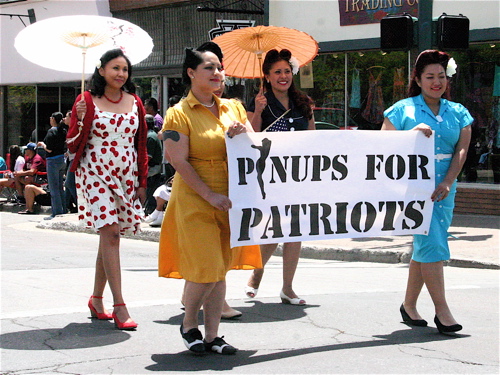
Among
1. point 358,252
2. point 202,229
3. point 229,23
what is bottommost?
point 358,252

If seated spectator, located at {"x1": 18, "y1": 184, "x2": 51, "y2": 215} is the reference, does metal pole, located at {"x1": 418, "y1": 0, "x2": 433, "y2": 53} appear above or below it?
above

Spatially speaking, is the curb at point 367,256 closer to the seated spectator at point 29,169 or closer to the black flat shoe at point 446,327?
the black flat shoe at point 446,327

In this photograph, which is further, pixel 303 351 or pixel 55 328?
pixel 55 328

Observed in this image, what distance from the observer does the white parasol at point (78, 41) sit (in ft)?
20.7

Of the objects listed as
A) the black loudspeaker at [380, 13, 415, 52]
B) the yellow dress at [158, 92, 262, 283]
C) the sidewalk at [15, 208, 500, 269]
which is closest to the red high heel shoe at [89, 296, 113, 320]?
the yellow dress at [158, 92, 262, 283]

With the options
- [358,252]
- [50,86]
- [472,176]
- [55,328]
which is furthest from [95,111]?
[50,86]

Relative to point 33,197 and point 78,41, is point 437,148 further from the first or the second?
point 33,197

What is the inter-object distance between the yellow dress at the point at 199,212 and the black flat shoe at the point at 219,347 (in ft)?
1.32

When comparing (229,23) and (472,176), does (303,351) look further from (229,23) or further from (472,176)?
(229,23)

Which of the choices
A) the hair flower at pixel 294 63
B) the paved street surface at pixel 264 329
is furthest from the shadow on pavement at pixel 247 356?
the hair flower at pixel 294 63

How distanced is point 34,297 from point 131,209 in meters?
1.57

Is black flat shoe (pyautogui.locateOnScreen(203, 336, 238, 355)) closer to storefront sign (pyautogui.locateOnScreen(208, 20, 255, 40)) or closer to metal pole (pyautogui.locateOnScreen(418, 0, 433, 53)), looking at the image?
metal pole (pyautogui.locateOnScreen(418, 0, 433, 53))

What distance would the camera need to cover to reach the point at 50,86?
2381cm

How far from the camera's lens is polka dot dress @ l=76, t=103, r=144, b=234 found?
5.81m
